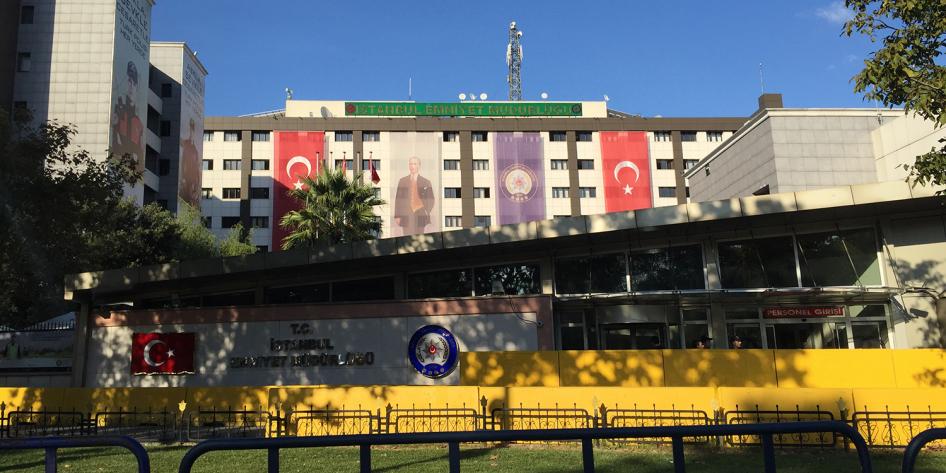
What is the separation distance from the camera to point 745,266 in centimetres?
1966

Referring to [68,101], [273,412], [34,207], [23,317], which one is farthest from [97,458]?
[68,101]

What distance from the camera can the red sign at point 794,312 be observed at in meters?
19.8

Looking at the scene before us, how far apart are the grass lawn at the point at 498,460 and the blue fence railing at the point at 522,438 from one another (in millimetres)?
5540

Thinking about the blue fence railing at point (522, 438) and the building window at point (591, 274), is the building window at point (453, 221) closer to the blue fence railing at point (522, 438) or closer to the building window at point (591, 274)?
the building window at point (591, 274)

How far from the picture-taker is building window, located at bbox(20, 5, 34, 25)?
51219mm

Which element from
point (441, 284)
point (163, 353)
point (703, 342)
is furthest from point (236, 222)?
point (703, 342)

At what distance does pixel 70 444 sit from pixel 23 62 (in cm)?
5794

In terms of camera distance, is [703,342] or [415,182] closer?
[703,342]

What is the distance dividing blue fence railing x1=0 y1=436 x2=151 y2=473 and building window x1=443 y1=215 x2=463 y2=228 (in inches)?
2510

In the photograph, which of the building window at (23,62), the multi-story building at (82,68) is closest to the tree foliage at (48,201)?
the multi-story building at (82,68)

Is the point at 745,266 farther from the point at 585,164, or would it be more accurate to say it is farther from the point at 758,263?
the point at 585,164

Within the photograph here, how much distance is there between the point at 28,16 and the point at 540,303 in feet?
172

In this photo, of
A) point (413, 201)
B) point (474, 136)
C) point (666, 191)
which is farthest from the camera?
point (666, 191)

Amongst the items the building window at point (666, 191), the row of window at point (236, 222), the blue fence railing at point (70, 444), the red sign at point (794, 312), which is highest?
the building window at point (666, 191)
